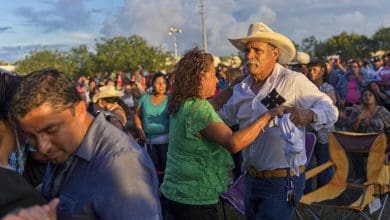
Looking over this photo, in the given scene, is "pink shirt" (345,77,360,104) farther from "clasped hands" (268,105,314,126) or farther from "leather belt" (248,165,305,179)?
"clasped hands" (268,105,314,126)

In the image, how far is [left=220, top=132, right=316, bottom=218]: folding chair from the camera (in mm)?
5434

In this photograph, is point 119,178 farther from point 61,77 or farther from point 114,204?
point 61,77

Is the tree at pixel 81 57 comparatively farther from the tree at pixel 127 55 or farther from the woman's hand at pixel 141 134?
the woman's hand at pixel 141 134

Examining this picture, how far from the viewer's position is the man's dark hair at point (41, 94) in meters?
1.77

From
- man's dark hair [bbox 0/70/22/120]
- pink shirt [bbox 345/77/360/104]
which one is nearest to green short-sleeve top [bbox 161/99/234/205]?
man's dark hair [bbox 0/70/22/120]

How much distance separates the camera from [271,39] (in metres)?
3.81

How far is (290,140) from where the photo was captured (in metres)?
3.38

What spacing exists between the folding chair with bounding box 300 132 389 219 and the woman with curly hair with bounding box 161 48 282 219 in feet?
8.27

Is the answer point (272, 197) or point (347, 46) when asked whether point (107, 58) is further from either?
point (272, 197)

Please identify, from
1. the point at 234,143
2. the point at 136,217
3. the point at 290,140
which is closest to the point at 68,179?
the point at 136,217

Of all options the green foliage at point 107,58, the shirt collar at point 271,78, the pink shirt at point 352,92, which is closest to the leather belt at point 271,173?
the shirt collar at point 271,78

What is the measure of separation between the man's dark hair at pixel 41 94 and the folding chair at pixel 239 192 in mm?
3755

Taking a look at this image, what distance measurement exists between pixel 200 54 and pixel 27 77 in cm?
196

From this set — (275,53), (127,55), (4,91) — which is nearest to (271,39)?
(275,53)
